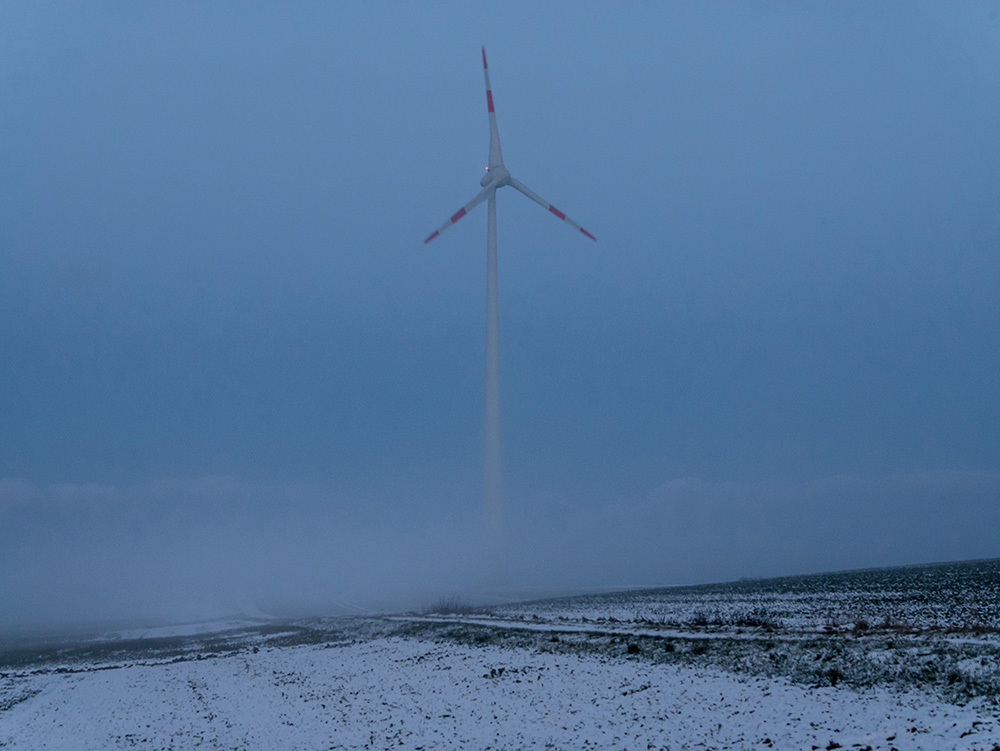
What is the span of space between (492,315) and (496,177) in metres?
22.0

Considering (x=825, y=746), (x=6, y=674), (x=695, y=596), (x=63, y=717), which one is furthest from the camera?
(x=695, y=596)

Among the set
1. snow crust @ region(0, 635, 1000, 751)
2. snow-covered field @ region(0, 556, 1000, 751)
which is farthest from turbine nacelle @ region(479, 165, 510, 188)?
snow crust @ region(0, 635, 1000, 751)

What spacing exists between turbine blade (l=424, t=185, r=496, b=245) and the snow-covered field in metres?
72.4

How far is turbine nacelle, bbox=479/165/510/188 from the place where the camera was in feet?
346

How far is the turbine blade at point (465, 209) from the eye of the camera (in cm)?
10625

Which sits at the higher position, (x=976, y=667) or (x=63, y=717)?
(x=976, y=667)

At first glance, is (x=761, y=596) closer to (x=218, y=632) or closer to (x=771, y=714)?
(x=771, y=714)

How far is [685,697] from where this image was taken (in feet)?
82.0

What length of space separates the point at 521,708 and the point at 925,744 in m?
14.0

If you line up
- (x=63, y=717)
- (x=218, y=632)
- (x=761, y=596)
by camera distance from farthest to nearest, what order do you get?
(x=218, y=632)
(x=761, y=596)
(x=63, y=717)

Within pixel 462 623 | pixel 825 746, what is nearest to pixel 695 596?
pixel 462 623

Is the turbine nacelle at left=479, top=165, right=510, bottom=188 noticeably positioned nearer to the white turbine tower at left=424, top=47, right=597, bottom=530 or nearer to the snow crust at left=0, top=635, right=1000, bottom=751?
the white turbine tower at left=424, top=47, right=597, bottom=530

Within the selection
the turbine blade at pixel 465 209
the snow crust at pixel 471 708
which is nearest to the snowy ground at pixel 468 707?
the snow crust at pixel 471 708

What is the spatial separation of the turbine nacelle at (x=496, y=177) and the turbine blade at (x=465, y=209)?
0.73m
